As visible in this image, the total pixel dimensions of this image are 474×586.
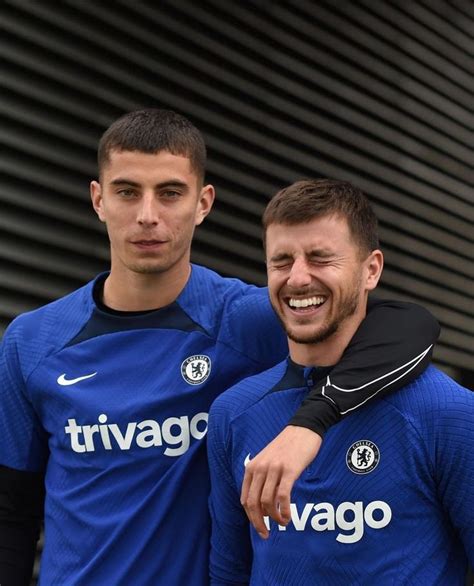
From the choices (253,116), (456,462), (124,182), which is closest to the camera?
(456,462)

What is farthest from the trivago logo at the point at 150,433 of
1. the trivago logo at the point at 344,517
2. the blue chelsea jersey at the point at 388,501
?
the trivago logo at the point at 344,517

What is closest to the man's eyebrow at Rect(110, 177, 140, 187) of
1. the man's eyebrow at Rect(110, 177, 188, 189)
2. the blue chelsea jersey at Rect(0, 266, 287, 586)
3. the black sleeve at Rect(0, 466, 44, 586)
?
the man's eyebrow at Rect(110, 177, 188, 189)

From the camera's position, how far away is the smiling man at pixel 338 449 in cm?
290

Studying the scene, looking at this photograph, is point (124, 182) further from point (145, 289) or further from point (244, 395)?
point (244, 395)

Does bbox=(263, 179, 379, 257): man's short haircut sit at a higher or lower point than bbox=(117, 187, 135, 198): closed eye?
higher

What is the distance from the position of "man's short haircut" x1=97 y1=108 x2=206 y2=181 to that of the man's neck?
1.12ft

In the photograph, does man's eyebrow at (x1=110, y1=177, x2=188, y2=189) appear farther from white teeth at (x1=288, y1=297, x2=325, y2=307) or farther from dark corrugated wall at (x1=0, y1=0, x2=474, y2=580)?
dark corrugated wall at (x1=0, y1=0, x2=474, y2=580)

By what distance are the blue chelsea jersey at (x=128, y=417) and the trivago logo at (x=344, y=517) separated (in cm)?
44

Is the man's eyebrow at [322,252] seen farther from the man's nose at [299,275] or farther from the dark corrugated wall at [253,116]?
the dark corrugated wall at [253,116]

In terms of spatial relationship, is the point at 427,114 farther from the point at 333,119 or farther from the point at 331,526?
the point at 331,526

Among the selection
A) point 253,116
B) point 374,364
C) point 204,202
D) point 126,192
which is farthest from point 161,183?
point 253,116

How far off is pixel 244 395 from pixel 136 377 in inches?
14.7

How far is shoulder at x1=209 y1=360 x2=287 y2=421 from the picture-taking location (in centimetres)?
325

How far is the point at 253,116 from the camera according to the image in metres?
6.36
